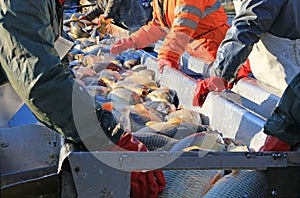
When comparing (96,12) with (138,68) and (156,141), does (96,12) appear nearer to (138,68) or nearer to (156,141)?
(138,68)

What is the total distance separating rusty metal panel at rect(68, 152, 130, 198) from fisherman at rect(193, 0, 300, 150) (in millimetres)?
1950

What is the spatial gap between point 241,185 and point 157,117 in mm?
1629

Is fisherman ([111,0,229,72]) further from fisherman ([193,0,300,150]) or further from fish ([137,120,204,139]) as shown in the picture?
fish ([137,120,204,139])

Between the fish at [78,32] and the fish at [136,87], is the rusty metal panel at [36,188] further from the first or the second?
the fish at [78,32]

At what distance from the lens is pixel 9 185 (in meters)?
1.55

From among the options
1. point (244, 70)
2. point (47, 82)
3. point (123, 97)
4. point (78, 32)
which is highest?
point (47, 82)

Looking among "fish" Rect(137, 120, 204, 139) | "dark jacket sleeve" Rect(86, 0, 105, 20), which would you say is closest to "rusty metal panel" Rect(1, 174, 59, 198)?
"fish" Rect(137, 120, 204, 139)

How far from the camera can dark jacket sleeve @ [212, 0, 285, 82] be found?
3.20 metres

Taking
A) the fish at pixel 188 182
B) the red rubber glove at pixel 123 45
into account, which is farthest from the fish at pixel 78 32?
the fish at pixel 188 182

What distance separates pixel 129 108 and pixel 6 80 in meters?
1.82

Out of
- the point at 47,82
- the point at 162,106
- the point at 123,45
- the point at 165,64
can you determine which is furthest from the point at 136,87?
the point at 47,82

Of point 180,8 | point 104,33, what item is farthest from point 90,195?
point 104,33

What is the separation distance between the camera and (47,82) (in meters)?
1.86

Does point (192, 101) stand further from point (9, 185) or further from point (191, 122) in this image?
point (9, 185)
